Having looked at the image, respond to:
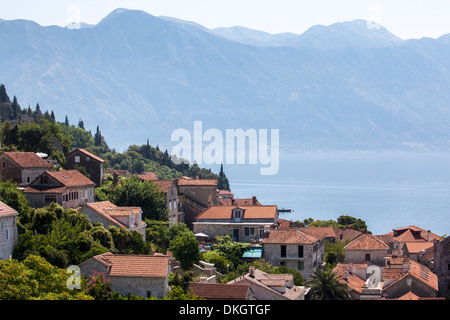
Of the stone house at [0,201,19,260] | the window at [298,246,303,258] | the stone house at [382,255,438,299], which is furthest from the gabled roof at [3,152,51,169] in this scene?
the stone house at [382,255,438,299]

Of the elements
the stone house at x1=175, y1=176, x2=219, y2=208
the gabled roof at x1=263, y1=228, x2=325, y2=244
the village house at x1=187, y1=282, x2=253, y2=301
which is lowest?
the village house at x1=187, y1=282, x2=253, y2=301

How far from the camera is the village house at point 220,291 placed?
3809cm

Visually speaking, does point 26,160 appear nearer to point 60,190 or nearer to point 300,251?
point 60,190

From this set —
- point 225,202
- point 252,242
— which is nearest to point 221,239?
point 252,242

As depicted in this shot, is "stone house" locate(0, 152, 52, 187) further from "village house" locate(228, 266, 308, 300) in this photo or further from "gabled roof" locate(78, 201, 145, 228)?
"village house" locate(228, 266, 308, 300)

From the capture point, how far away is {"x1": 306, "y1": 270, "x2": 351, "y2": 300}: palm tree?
4788 centimetres

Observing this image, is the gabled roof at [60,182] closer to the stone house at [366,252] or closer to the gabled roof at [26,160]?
the gabled roof at [26,160]

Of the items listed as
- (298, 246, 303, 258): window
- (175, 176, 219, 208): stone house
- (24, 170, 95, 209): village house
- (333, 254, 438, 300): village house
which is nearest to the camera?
(333, 254, 438, 300): village house

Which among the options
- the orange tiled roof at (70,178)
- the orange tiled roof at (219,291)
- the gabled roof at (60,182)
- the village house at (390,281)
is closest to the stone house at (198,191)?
the orange tiled roof at (70,178)

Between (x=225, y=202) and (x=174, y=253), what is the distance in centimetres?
4389

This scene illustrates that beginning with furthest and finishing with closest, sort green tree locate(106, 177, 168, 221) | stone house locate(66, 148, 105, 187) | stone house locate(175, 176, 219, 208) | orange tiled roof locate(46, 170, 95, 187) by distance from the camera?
stone house locate(175, 176, 219, 208) → stone house locate(66, 148, 105, 187) → green tree locate(106, 177, 168, 221) → orange tiled roof locate(46, 170, 95, 187)

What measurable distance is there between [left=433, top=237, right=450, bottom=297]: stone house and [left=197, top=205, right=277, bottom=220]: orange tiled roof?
1371 cm

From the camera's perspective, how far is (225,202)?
97.6 m
